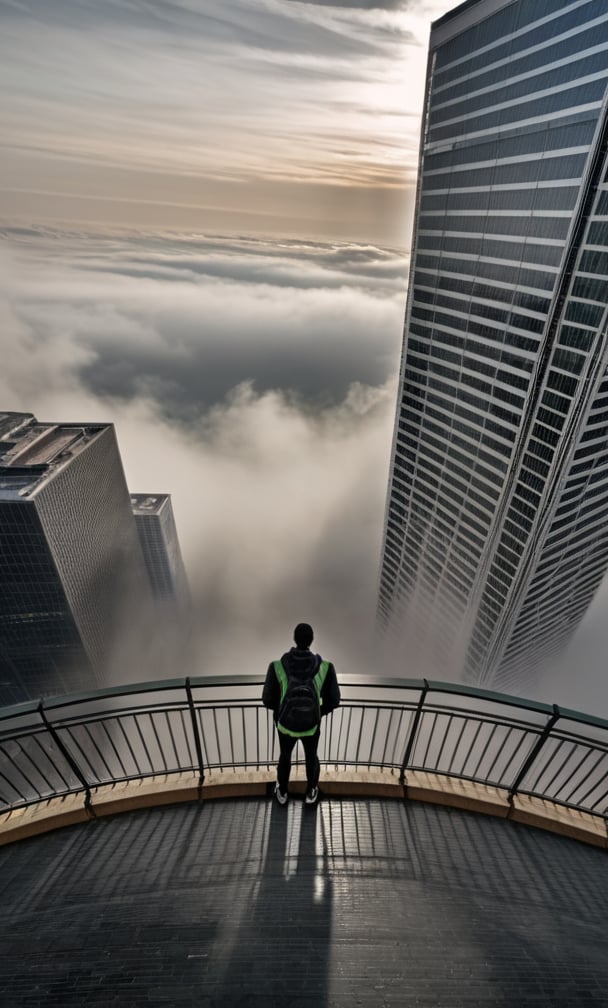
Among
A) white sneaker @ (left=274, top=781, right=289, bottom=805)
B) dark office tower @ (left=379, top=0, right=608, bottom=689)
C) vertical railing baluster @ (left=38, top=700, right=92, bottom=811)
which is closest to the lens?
vertical railing baluster @ (left=38, top=700, right=92, bottom=811)

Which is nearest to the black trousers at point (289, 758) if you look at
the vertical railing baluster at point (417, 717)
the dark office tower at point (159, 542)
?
the vertical railing baluster at point (417, 717)

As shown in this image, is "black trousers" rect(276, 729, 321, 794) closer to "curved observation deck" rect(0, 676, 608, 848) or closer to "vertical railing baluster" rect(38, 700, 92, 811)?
"curved observation deck" rect(0, 676, 608, 848)

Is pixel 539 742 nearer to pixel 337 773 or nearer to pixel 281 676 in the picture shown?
pixel 337 773

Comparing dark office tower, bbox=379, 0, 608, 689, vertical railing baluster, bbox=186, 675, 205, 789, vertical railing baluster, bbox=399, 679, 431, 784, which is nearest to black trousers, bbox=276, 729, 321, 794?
vertical railing baluster, bbox=186, 675, 205, 789

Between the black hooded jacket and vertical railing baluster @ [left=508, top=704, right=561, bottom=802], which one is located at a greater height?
the black hooded jacket

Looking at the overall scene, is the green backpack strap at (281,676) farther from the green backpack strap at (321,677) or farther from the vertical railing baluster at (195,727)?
the vertical railing baluster at (195,727)

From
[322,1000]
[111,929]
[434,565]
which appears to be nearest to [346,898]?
[322,1000]

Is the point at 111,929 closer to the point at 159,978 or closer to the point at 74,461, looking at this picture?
the point at 159,978
